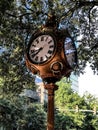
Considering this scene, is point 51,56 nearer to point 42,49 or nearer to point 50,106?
point 42,49

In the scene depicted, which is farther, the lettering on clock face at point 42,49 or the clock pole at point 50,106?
the lettering on clock face at point 42,49

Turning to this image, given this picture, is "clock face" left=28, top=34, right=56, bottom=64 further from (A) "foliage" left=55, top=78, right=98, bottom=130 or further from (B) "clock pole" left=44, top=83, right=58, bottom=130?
(A) "foliage" left=55, top=78, right=98, bottom=130

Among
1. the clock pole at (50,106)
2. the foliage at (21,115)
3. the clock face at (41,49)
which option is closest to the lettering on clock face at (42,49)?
the clock face at (41,49)

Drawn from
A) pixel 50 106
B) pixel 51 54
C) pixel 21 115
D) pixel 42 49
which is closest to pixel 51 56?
pixel 51 54

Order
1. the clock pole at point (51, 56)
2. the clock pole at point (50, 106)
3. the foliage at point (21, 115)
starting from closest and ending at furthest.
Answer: the clock pole at point (50, 106) → the clock pole at point (51, 56) → the foliage at point (21, 115)

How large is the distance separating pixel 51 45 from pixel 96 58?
7710 mm

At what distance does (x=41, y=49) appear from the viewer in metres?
5.29

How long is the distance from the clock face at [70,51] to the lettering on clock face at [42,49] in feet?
0.51

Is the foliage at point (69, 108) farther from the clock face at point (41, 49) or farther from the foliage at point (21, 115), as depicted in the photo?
the clock face at point (41, 49)

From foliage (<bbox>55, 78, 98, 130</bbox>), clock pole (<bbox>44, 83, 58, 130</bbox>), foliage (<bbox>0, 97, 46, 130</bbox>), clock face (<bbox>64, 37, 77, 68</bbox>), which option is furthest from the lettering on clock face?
foliage (<bbox>55, 78, 98, 130</bbox>)

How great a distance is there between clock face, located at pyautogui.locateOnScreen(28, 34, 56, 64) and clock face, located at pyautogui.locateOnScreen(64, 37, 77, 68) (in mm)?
154

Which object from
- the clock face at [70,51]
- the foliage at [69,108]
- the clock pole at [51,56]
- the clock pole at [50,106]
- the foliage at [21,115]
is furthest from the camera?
the foliage at [69,108]

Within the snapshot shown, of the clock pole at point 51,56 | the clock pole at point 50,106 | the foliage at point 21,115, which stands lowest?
the clock pole at point 50,106

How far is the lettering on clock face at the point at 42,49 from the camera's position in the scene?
202 inches
